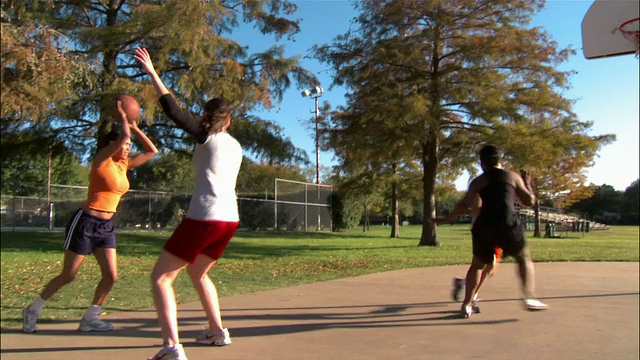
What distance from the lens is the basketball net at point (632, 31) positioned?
13.0ft

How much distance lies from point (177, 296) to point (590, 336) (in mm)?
4683

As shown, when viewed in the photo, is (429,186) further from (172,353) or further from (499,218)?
(172,353)

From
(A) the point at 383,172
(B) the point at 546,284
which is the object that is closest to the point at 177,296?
(B) the point at 546,284

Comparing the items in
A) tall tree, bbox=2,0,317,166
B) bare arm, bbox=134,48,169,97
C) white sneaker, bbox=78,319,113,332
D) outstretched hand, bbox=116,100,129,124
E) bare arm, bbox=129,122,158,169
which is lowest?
white sneaker, bbox=78,319,113,332

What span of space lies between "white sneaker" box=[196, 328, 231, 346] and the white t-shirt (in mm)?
1218

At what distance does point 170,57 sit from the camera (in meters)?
15.8

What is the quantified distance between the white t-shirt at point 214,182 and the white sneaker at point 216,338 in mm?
1218

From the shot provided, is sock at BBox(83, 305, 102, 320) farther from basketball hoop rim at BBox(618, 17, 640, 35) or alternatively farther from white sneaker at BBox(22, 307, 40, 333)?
basketball hoop rim at BBox(618, 17, 640, 35)

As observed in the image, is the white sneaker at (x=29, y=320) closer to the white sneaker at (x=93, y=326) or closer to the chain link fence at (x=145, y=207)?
the white sneaker at (x=93, y=326)

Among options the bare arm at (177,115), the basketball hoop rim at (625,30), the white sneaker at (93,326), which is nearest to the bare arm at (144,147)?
the bare arm at (177,115)

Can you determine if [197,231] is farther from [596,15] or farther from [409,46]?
[409,46]

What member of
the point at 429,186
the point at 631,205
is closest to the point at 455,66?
the point at 429,186

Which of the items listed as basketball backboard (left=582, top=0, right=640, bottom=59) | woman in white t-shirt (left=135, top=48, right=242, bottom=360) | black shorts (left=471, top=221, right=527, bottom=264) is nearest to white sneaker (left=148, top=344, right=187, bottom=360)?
woman in white t-shirt (left=135, top=48, right=242, bottom=360)

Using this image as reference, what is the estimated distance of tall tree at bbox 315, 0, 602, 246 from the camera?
16.7m
